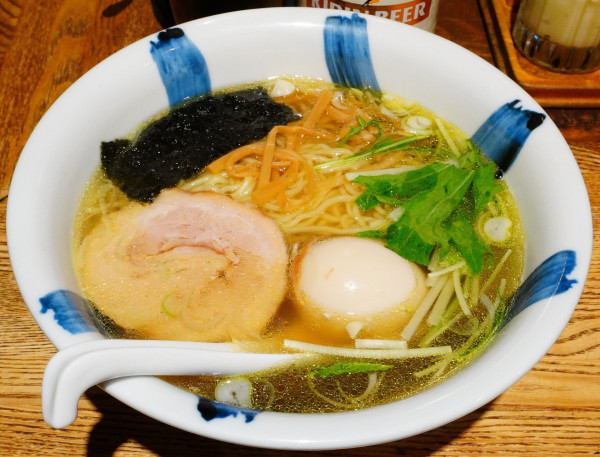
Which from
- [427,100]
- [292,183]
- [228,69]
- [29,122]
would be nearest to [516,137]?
[427,100]

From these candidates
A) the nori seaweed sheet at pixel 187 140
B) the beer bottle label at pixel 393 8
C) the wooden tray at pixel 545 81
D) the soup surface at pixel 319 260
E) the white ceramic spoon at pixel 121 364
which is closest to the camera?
the white ceramic spoon at pixel 121 364

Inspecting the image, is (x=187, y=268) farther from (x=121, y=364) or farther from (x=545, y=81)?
(x=545, y=81)

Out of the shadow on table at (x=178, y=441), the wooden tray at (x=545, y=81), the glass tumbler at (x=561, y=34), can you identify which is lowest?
A: the shadow on table at (x=178, y=441)

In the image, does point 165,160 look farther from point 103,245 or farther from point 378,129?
point 378,129

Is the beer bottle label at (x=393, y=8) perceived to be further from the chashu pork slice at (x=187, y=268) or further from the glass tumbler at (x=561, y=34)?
the chashu pork slice at (x=187, y=268)

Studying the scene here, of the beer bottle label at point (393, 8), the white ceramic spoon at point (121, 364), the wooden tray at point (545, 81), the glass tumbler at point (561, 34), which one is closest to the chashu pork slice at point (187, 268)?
the white ceramic spoon at point (121, 364)

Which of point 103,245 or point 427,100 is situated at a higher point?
point 427,100

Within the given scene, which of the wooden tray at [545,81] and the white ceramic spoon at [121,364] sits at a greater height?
the wooden tray at [545,81]
